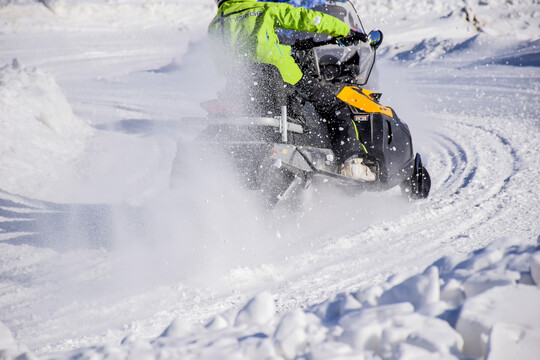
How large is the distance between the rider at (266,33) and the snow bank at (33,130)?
9.50ft

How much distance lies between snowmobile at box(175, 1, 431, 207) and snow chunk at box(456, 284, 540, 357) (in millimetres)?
1592

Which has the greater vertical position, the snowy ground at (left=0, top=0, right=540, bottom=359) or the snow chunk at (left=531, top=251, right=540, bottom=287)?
the snow chunk at (left=531, top=251, right=540, bottom=287)

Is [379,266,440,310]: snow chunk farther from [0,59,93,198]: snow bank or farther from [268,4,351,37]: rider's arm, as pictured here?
[0,59,93,198]: snow bank

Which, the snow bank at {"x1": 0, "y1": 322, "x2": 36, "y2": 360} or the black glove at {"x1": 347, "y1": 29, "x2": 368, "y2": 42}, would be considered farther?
the black glove at {"x1": 347, "y1": 29, "x2": 368, "y2": 42}

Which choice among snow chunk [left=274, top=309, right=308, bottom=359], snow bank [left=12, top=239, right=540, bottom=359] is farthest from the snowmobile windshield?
snow chunk [left=274, top=309, right=308, bottom=359]

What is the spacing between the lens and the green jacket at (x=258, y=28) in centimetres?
288

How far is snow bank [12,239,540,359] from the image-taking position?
1313 mm

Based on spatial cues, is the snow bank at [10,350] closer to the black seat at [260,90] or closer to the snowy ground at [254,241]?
the snowy ground at [254,241]

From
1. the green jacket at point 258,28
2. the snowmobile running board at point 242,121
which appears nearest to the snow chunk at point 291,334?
the snowmobile running board at point 242,121

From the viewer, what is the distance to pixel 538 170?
411cm

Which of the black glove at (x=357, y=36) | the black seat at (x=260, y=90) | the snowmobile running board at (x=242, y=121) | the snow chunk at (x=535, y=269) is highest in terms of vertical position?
the black glove at (x=357, y=36)

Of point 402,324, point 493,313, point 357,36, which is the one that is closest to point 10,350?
point 402,324

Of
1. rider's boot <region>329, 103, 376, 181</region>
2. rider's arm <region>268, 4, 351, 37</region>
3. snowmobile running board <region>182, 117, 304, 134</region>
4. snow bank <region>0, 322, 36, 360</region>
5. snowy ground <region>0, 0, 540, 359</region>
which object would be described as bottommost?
snowy ground <region>0, 0, 540, 359</region>

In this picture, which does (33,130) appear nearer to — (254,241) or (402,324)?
(254,241)
